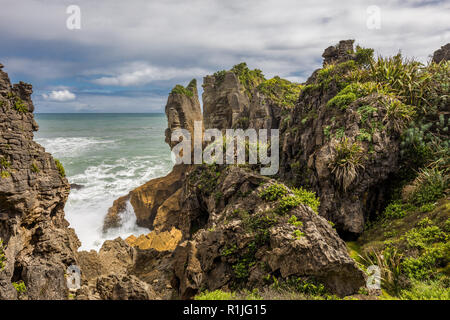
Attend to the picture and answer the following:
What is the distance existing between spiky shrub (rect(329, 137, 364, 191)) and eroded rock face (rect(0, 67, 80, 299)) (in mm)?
10728

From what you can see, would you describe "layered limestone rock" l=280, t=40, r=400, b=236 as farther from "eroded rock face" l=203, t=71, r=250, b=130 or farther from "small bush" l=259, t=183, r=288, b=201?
"eroded rock face" l=203, t=71, r=250, b=130

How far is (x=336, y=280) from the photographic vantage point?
19.0 ft

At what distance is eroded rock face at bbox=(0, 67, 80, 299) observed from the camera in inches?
283

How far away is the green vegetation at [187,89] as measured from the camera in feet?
88.2

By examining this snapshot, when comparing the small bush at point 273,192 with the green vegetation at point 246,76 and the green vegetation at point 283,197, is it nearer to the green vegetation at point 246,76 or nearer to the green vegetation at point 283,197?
the green vegetation at point 283,197

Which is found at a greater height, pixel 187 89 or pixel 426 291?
pixel 187 89

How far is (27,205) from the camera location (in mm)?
7574

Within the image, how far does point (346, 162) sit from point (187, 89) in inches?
931

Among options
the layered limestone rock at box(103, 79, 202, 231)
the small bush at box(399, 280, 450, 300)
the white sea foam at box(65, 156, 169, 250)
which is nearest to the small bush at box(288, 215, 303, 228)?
the small bush at box(399, 280, 450, 300)

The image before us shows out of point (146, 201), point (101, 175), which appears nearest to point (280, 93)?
point (146, 201)

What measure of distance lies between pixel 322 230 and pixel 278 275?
1.76m

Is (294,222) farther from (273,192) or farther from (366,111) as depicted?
(366,111)

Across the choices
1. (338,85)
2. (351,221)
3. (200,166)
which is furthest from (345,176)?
(200,166)

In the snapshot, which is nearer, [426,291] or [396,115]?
[426,291]
